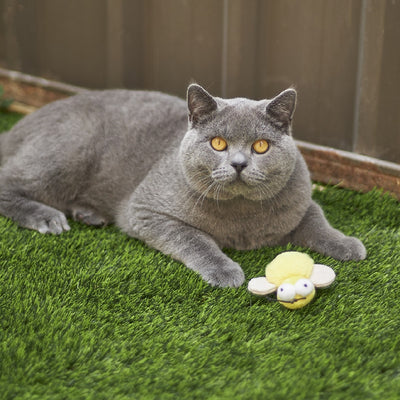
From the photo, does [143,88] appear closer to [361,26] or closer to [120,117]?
[120,117]

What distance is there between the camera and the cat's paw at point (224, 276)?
6.00 feet

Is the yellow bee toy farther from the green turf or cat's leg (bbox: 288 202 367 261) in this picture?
cat's leg (bbox: 288 202 367 261)

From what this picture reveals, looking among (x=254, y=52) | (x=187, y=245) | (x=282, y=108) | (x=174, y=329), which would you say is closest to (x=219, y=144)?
(x=282, y=108)

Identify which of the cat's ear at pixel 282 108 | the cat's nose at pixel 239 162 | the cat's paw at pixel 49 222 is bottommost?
the cat's paw at pixel 49 222

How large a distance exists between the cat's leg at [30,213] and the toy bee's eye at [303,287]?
91 centimetres

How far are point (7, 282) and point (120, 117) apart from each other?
849 millimetres

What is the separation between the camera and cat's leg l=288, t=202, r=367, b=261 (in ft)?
6.55

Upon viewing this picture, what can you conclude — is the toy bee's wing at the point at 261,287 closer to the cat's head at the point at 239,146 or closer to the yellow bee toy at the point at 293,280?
the yellow bee toy at the point at 293,280

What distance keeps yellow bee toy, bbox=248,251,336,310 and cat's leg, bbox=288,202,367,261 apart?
24 centimetres

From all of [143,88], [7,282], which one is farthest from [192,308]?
[143,88]

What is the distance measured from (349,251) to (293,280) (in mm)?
367

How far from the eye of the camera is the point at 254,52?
2.71 metres

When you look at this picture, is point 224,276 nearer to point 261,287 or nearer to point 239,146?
point 261,287

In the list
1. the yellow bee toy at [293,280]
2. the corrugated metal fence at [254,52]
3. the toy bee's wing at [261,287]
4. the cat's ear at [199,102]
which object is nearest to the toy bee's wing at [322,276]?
the yellow bee toy at [293,280]
